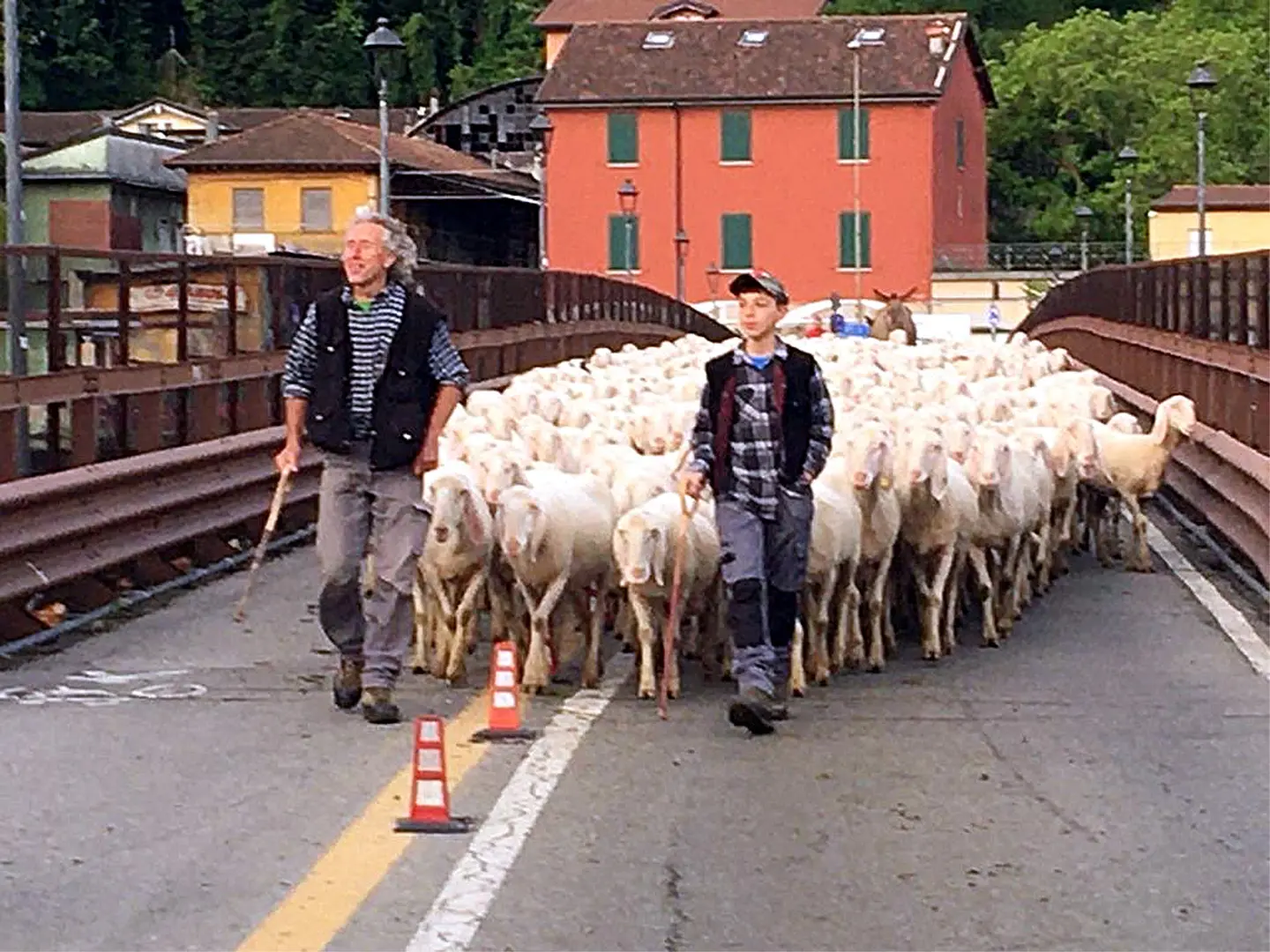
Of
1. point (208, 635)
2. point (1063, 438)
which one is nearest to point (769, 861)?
point (208, 635)

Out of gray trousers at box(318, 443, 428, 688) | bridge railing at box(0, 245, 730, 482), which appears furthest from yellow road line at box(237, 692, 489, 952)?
bridge railing at box(0, 245, 730, 482)

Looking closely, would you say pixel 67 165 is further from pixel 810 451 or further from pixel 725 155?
pixel 810 451

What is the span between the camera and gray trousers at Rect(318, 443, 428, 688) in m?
10.1

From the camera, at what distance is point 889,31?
2950 inches

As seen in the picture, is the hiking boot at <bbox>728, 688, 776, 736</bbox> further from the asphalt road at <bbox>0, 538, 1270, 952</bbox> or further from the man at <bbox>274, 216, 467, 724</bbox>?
the man at <bbox>274, 216, 467, 724</bbox>

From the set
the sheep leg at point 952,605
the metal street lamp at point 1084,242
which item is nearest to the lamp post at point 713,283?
the metal street lamp at point 1084,242

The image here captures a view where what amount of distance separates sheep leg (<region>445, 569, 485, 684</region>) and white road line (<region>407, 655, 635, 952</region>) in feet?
1.99

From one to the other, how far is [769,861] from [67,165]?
169ft

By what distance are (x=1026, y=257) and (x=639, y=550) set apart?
67387mm

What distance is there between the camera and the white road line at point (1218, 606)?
12.1 metres

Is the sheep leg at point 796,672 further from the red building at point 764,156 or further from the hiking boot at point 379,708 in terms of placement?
the red building at point 764,156

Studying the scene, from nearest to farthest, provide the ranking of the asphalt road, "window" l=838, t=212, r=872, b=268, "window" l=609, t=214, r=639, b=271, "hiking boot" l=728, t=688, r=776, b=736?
1. the asphalt road
2. "hiking boot" l=728, t=688, r=776, b=736
3. "window" l=838, t=212, r=872, b=268
4. "window" l=609, t=214, r=639, b=271

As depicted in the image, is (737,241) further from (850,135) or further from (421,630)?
(421,630)

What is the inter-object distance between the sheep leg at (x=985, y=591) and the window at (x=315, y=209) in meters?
61.0
